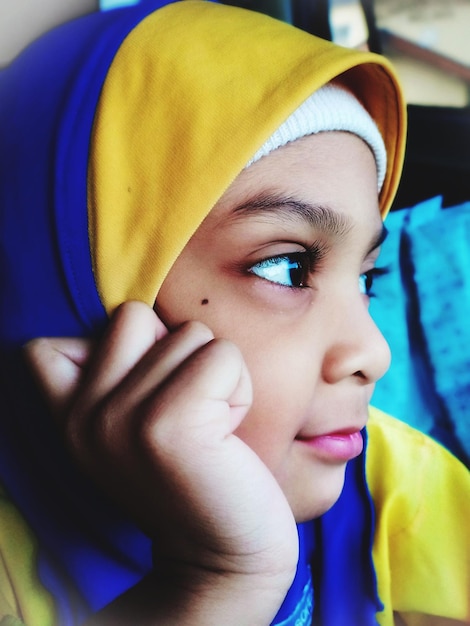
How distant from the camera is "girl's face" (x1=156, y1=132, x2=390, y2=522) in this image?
420 millimetres

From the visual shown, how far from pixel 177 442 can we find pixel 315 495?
153mm

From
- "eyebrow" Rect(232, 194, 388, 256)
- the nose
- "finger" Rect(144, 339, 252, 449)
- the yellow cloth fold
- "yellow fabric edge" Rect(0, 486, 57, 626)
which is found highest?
the yellow cloth fold

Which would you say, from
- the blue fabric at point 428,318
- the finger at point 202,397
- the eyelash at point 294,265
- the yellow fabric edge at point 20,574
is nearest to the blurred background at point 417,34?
the blue fabric at point 428,318

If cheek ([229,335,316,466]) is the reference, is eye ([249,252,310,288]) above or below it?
above

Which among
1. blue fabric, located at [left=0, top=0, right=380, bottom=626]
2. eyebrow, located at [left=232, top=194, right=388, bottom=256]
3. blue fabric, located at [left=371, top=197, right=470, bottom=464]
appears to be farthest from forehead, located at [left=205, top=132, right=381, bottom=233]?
blue fabric, located at [left=371, top=197, right=470, bottom=464]

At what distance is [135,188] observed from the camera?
418 mm

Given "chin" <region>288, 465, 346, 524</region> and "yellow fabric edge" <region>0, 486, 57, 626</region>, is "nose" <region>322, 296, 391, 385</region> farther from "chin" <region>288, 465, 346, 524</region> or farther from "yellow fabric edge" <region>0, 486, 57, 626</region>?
"yellow fabric edge" <region>0, 486, 57, 626</region>

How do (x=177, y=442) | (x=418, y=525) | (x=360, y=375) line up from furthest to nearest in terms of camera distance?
Result: (x=418, y=525) → (x=360, y=375) → (x=177, y=442)

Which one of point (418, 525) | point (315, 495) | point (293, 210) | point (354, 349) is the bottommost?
point (418, 525)

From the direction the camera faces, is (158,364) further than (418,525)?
No

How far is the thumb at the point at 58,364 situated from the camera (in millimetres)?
412

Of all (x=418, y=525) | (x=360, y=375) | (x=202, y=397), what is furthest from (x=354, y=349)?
(x=418, y=525)

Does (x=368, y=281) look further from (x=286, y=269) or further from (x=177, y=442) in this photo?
(x=177, y=442)

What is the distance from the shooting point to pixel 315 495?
47cm
